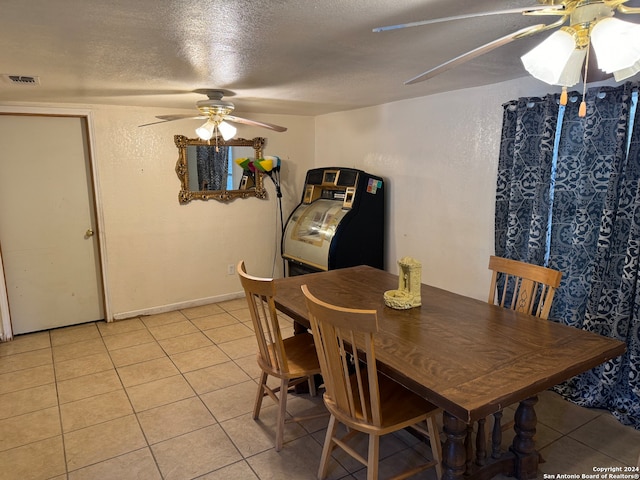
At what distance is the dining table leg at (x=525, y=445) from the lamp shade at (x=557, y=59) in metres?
1.41

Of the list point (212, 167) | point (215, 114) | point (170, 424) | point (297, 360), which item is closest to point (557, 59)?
point (297, 360)

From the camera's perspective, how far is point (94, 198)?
3.91 m

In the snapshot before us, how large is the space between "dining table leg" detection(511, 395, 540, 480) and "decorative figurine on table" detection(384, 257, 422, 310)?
0.68 meters

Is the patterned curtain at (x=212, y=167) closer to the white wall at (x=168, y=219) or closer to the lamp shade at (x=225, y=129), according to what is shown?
the white wall at (x=168, y=219)

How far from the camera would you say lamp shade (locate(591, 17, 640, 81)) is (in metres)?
1.12

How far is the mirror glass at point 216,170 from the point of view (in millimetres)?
4242

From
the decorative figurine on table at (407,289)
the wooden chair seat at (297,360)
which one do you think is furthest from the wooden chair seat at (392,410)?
the decorative figurine on table at (407,289)

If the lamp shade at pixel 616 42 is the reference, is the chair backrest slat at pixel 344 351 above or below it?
below

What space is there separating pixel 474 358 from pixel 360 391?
1.54 ft

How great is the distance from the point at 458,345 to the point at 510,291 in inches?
55.8

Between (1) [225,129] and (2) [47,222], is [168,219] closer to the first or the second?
(2) [47,222]

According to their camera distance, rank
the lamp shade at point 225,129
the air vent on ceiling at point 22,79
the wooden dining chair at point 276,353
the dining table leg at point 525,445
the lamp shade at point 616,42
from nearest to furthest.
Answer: the lamp shade at point 616,42 < the dining table leg at point 525,445 < the wooden dining chair at point 276,353 < the air vent on ceiling at point 22,79 < the lamp shade at point 225,129

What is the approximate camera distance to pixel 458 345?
179 centimetres

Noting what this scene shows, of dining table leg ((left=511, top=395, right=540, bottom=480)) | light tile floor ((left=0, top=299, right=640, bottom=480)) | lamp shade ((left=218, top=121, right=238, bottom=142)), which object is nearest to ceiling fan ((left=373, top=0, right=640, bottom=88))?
dining table leg ((left=511, top=395, right=540, bottom=480))
